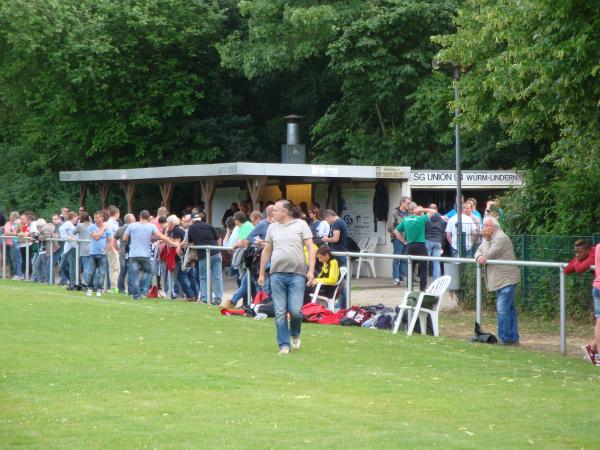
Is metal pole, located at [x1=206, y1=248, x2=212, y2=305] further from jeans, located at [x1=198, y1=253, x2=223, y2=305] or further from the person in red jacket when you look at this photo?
the person in red jacket

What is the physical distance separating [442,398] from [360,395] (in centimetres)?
74

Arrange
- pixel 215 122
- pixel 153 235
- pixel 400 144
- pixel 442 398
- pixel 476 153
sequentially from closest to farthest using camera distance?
pixel 442 398
pixel 153 235
pixel 476 153
pixel 400 144
pixel 215 122

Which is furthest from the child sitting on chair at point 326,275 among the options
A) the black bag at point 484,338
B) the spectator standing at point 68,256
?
the spectator standing at point 68,256

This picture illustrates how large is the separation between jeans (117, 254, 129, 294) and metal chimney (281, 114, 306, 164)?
11782mm

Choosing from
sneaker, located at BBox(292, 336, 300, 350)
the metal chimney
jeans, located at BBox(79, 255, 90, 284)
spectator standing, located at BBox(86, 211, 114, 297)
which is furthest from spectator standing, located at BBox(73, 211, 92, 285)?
sneaker, located at BBox(292, 336, 300, 350)

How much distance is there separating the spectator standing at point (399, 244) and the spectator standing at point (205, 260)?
11.0ft

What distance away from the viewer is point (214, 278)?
Result: 22.4 metres

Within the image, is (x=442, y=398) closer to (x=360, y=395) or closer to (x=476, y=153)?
(x=360, y=395)

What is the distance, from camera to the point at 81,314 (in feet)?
62.1

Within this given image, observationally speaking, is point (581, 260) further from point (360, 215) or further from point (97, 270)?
point (360, 215)

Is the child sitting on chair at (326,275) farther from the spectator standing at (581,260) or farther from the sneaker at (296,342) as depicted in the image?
the spectator standing at (581,260)

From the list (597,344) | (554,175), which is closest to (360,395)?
(597,344)

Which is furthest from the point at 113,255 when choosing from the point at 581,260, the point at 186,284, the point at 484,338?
the point at 581,260

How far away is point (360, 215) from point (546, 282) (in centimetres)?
1338
